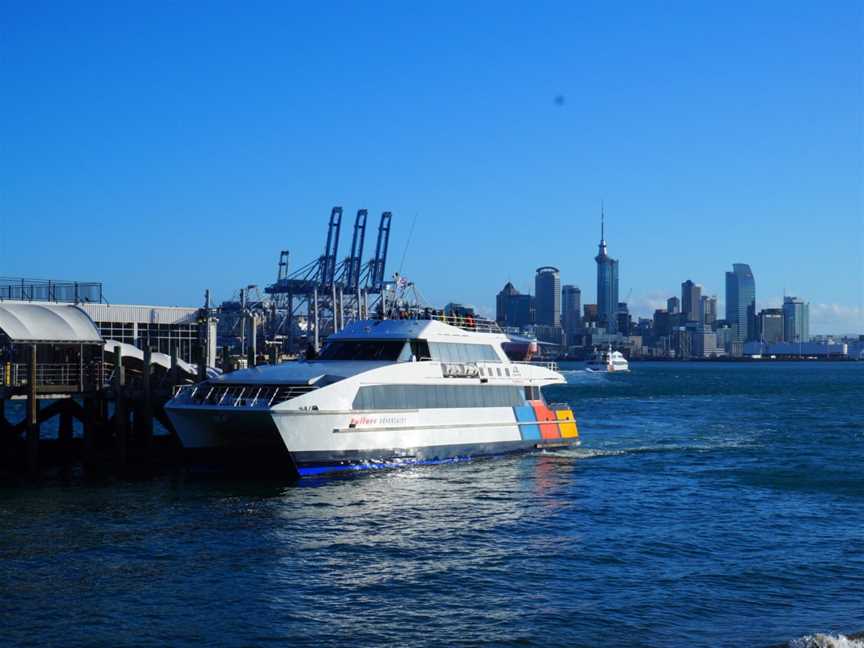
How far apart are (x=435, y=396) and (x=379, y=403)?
3030 millimetres

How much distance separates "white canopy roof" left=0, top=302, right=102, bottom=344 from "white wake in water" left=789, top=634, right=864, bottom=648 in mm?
28476

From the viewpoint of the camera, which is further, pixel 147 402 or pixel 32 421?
pixel 147 402

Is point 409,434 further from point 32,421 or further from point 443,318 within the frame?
point 32,421

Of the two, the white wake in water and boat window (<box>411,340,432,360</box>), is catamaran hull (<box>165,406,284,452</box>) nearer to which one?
boat window (<box>411,340,432,360</box>)

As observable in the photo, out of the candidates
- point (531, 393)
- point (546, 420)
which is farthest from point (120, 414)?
point (546, 420)

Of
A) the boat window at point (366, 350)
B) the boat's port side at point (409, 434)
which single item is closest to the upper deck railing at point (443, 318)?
the boat window at point (366, 350)

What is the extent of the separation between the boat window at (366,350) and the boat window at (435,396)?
155 centimetres

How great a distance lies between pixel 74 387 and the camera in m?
35.2

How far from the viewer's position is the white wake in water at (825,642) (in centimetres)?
1441

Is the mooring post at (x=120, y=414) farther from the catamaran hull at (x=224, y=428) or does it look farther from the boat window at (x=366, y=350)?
the boat window at (x=366, y=350)

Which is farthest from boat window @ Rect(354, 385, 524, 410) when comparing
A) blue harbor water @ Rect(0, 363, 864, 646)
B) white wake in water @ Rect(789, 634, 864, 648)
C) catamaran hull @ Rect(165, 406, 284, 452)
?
white wake in water @ Rect(789, 634, 864, 648)

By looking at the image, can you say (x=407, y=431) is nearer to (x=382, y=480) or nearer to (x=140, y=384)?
(x=382, y=480)

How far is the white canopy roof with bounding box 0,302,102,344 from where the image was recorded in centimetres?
3651

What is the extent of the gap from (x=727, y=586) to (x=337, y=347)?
63.7ft
